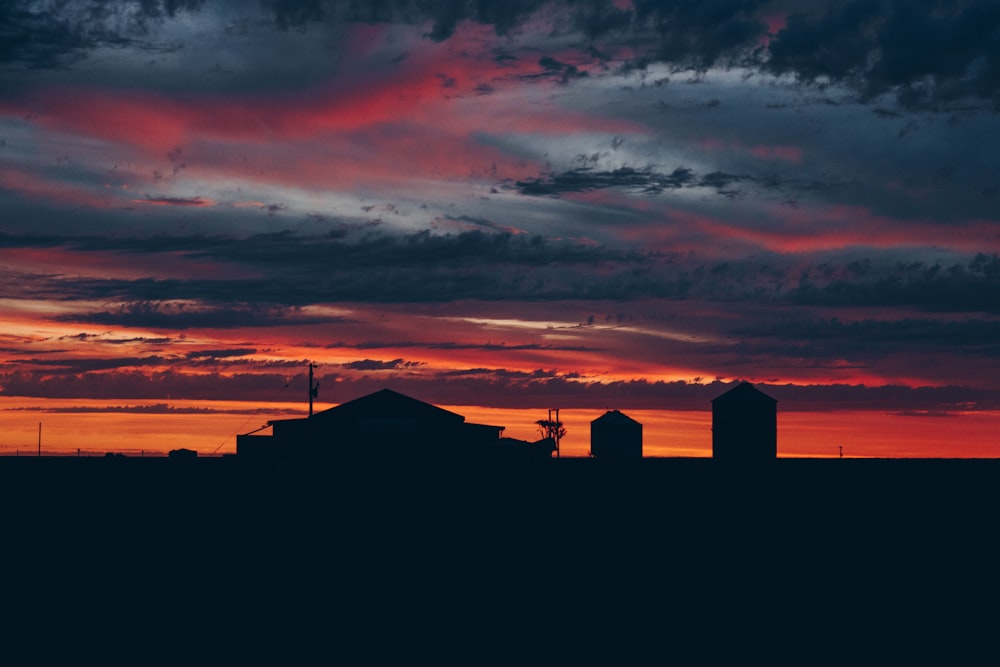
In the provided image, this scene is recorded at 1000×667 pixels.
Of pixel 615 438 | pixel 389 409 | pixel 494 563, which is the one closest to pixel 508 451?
pixel 389 409

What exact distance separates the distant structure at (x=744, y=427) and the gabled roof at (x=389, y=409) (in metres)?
50.4

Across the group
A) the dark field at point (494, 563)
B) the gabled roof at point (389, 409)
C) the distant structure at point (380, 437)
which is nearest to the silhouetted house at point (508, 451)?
the distant structure at point (380, 437)

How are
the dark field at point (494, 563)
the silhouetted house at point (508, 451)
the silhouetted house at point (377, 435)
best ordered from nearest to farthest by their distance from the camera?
1. the dark field at point (494, 563)
2. the silhouetted house at point (377, 435)
3. the silhouetted house at point (508, 451)

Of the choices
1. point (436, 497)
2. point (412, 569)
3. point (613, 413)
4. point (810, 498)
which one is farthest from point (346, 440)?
point (613, 413)

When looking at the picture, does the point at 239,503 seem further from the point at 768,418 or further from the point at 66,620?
the point at 768,418

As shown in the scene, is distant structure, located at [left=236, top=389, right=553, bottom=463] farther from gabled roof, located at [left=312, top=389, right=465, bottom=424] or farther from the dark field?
the dark field

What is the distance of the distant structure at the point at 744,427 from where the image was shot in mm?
123500

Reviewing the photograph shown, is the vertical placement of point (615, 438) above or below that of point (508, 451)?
below

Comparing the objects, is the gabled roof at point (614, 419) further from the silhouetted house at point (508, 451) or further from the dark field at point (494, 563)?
the dark field at point (494, 563)

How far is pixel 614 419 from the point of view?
14525 cm

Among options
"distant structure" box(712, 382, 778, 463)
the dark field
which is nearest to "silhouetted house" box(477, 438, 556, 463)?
the dark field

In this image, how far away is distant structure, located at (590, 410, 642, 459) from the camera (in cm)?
14175

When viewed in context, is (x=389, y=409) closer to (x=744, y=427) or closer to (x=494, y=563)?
(x=494, y=563)

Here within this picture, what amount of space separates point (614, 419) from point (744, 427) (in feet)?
81.3
